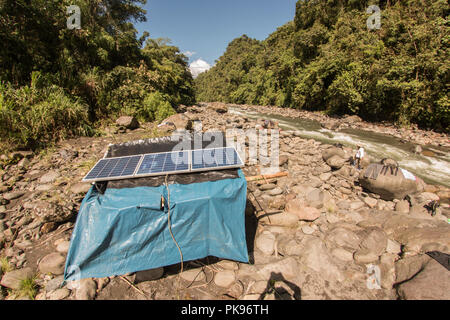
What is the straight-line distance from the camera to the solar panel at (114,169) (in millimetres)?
3263

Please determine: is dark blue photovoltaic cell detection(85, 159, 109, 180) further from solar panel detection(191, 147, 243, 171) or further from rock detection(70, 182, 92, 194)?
rock detection(70, 182, 92, 194)

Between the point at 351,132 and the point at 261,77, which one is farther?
the point at 261,77

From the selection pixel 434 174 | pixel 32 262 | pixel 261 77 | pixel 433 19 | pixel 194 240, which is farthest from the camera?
pixel 261 77

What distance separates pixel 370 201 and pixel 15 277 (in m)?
8.43

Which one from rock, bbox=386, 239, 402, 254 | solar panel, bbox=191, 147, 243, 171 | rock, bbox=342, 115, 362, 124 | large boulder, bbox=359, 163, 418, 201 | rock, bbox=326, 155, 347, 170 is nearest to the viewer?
solar panel, bbox=191, 147, 243, 171

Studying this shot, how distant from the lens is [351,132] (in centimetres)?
1451

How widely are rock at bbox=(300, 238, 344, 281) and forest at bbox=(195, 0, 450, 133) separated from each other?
15257 millimetres

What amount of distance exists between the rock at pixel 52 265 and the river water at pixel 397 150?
1227 centimetres

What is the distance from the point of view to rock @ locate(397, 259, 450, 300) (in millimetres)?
2785

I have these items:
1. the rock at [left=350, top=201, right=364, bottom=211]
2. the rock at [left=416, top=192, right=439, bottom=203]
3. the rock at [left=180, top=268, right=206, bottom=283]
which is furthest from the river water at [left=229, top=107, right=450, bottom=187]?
the rock at [left=180, top=268, right=206, bottom=283]

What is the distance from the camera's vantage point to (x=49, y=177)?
5832 millimetres

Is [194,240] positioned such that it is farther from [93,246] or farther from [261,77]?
[261,77]

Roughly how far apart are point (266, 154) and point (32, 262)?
26.7ft

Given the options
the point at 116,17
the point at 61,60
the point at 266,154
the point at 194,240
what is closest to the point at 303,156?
the point at 266,154
